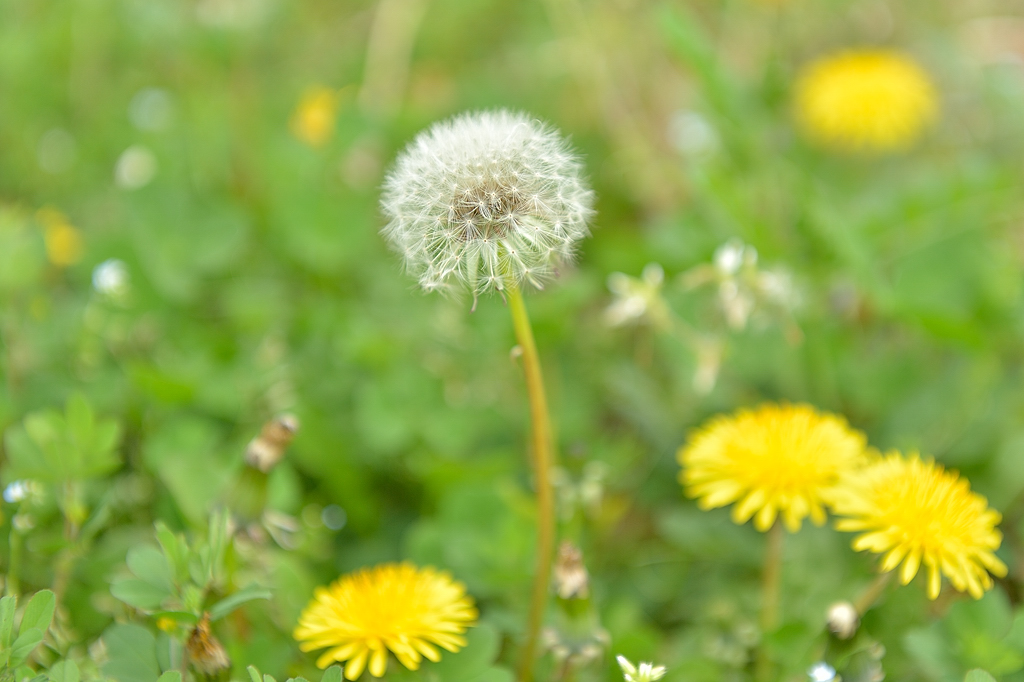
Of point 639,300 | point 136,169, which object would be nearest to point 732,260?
point 639,300

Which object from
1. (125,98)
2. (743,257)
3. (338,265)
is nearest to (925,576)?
(743,257)

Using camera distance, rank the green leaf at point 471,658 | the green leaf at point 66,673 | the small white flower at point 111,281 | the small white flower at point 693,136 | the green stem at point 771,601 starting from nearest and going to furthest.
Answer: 1. the green leaf at point 66,673
2. the green leaf at point 471,658
3. the green stem at point 771,601
4. the small white flower at point 111,281
5. the small white flower at point 693,136

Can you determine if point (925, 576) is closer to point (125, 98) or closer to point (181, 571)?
point (181, 571)

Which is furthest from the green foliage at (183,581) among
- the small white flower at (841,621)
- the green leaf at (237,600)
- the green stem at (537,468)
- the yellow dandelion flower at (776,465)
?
the small white flower at (841,621)

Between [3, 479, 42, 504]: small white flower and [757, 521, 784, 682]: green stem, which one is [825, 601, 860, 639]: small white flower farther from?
[3, 479, 42, 504]: small white flower

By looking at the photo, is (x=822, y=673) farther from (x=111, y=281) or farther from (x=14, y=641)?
(x=111, y=281)

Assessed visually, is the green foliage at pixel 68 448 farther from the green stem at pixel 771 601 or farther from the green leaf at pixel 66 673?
the green stem at pixel 771 601

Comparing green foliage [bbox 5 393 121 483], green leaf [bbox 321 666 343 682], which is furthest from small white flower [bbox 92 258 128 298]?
green leaf [bbox 321 666 343 682]
